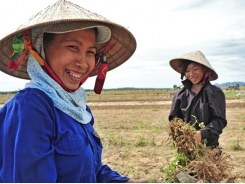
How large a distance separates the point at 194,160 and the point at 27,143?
1.78 m

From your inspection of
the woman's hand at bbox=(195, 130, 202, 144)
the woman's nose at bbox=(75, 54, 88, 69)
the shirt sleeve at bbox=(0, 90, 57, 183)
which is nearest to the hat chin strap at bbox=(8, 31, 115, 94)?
the woman's nose at bbox=(75, 54, 88, 69)

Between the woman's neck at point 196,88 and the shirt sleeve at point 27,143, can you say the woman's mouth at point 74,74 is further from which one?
the woman's neck at point 196,88

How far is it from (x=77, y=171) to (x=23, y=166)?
0.27 m

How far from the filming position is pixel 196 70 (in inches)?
144

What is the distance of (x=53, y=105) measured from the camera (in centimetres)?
139

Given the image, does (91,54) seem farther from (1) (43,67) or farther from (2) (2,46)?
A: (2) (2,46)

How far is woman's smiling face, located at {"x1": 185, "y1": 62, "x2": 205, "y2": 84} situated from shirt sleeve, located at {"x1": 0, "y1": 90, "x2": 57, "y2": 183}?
262 cm

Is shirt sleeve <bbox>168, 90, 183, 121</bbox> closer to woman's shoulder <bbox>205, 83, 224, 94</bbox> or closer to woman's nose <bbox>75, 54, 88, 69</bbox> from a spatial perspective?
woman's shoulder <bbox>205, 83, 224, 94</bbox>

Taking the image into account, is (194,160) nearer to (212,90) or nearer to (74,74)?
(212,90)

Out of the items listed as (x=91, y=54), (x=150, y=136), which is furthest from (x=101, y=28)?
(x=150, y=136)

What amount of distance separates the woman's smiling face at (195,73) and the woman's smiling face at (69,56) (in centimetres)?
223

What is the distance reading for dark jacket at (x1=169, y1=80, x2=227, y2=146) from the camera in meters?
3.31

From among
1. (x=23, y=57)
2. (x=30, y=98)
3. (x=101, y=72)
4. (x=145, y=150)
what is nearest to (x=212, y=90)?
(x=101, y=72)

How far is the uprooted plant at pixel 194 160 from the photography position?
2.36 meters
